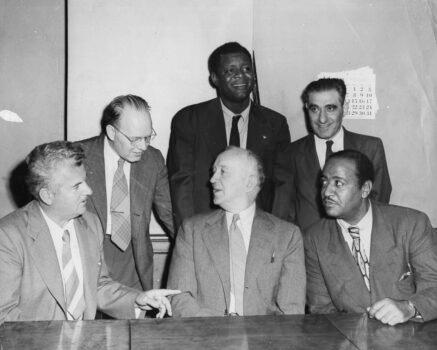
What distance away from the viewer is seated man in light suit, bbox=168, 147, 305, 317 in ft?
9.17

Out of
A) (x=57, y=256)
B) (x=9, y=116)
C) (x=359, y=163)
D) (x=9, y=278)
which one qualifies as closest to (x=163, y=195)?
(x=57, y=256)

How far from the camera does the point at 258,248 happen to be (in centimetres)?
287

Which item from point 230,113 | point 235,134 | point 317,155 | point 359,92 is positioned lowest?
point 317,155

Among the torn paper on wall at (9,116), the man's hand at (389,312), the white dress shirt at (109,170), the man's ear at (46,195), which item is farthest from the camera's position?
the torn paper on wall at (9,116)

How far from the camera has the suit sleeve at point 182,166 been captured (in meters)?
3.49

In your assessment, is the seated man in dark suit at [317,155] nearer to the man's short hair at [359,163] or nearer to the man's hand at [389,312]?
the man's short hair at [359,163]

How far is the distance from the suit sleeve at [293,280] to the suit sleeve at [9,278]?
1.17 m

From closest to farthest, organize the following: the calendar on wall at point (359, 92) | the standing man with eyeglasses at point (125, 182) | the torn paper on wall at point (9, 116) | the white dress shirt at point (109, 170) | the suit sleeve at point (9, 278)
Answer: the suit sleeve at point (9, 278), the standing man with eyeglasses at point (125, 182), the white dress shirt at point (109, 170), the torn paper on wall at point (9, 116), the calendar on wall at point (359, 92)

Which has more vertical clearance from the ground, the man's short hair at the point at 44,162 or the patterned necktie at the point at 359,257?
the man's short hair at the point at 44,162

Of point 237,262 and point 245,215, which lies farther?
point 245,215

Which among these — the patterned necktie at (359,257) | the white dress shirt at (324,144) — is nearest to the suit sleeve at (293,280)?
the patterned necktie at (359,257)

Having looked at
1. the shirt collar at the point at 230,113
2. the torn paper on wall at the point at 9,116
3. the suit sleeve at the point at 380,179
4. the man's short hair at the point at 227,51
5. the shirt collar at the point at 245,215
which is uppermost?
the man's short hair at the point at 227,51

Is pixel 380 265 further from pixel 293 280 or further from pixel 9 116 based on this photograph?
pixel 9 116

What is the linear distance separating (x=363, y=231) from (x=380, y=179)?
73cm
